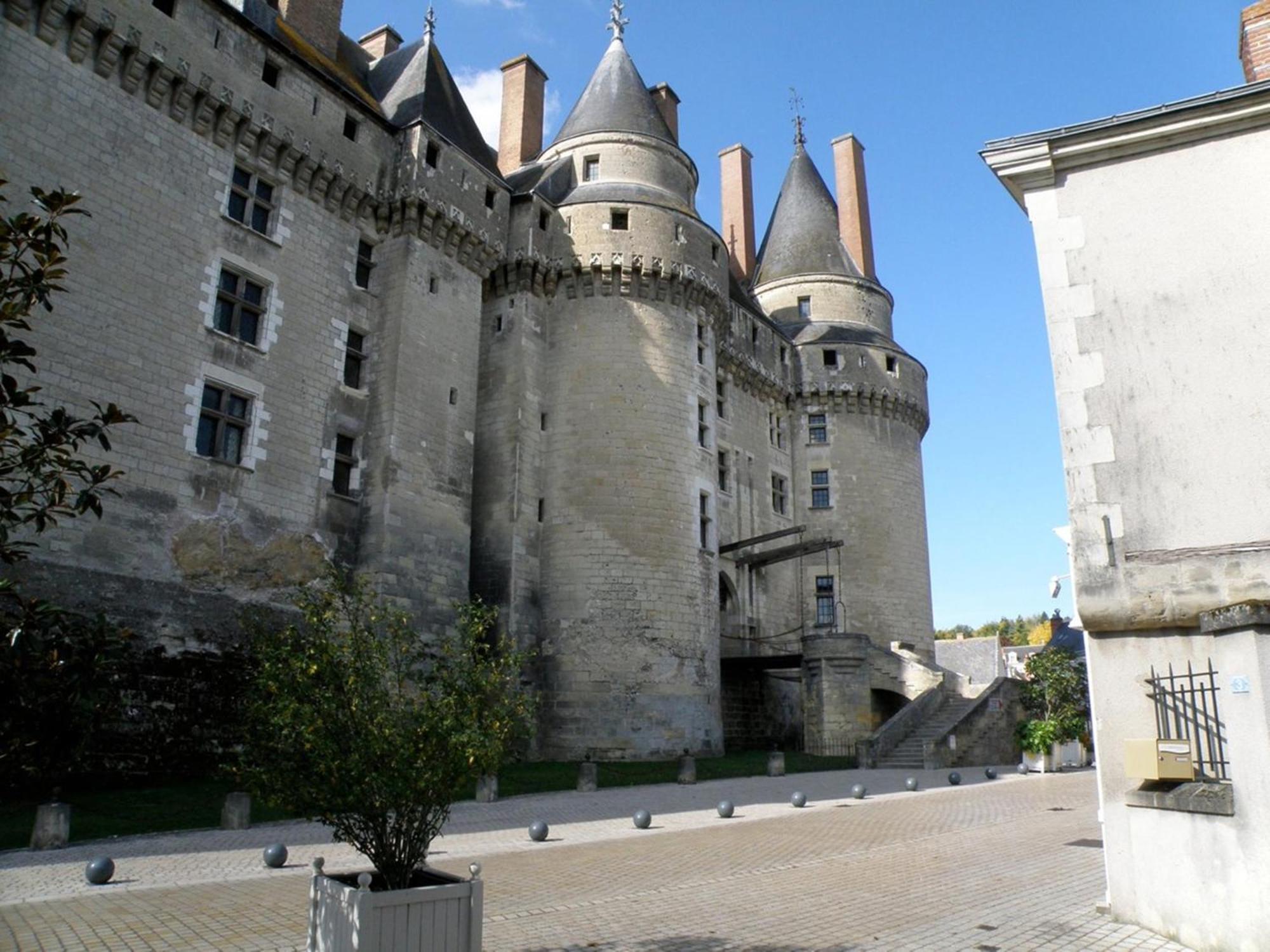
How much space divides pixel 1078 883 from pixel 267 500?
578 inches

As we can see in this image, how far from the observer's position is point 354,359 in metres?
20.3

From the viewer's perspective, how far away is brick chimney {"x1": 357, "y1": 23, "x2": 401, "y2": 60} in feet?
88.8

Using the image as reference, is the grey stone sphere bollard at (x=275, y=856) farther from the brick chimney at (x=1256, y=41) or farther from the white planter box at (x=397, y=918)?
the brick chimney at (x=1256, y=41)

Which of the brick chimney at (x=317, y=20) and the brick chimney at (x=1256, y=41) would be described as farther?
the brick chimney at (x=317, y=20)

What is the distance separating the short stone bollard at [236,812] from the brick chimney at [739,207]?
3037 cm

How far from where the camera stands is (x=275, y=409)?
18000mm

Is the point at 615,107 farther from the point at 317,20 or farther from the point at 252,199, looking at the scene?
the point at 252,199

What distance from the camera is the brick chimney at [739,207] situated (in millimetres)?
38000

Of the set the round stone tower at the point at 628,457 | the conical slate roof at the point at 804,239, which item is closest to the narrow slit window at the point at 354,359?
the round stone tower at the point at 628,457

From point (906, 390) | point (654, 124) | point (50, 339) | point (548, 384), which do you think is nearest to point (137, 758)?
point (50, 339)

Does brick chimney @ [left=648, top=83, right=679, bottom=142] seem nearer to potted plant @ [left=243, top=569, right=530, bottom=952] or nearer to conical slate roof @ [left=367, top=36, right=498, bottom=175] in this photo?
conical slate roof @ [left=367, top=36, right=498, bottom=175]

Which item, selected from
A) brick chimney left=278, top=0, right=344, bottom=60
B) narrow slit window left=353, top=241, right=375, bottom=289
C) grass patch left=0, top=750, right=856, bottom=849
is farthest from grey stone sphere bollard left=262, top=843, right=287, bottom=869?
brick chimney left=278, top=0, right=344, bottom=60

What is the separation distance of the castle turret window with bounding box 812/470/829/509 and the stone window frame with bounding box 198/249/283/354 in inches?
839

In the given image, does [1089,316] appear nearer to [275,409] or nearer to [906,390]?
[275,409]
